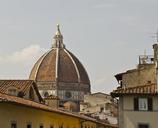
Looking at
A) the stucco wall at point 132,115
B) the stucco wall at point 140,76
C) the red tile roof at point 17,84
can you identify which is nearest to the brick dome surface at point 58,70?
the stucco wall at point 140,76

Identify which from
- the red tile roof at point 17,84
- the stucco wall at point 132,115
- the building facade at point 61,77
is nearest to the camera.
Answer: the stucco wall at point 132,115

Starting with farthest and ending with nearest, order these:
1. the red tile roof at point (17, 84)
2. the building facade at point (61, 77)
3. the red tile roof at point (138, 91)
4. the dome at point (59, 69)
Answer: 1. the dome at point (59, 69)
2. the building facade at point (61, 77)
3. the red tile roof at point (17, 84)
4. the red tile roof at point (138, 91)

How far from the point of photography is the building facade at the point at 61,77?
156000 mm

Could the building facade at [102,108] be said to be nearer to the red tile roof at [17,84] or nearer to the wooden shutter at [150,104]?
the red tile roof at [17,84]

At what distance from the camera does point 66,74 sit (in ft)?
517

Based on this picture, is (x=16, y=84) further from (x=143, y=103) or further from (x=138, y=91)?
(x=143, y=103)

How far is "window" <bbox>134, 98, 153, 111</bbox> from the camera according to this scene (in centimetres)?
3831

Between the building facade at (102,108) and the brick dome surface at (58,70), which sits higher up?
the brick dome surface at (58,70)

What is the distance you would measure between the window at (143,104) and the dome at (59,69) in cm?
11762

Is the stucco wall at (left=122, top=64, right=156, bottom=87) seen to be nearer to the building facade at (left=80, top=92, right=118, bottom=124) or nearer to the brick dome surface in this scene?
the building facade at (left=80, top=92, right=118, bottom=124)

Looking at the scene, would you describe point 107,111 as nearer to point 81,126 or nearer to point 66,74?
point 81,126

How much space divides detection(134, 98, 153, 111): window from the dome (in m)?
118

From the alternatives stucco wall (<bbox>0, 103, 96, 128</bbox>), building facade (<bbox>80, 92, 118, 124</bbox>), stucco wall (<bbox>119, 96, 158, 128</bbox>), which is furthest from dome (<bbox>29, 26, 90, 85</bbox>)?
stucco wall (<bbox>119, 96, 158, 128</bbox>)

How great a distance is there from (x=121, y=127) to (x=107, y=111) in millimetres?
56144
